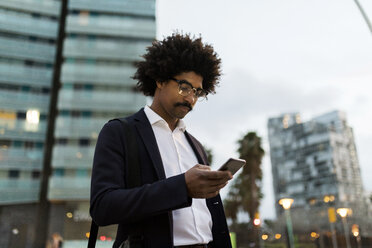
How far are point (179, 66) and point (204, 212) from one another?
0.84 meters

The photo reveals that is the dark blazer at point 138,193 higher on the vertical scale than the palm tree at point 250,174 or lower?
lower

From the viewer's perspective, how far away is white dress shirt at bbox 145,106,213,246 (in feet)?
4.87

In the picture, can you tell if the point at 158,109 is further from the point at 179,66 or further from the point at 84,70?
the point at 84,70

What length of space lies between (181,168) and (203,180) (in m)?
0.50

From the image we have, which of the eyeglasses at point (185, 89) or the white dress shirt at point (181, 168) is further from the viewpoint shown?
the eyeglasses at point (185, 89)

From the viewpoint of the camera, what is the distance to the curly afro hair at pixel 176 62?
1.85 m

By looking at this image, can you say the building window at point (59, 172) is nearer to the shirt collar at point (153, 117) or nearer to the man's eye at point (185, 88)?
the shirt collar at point (153, 117)

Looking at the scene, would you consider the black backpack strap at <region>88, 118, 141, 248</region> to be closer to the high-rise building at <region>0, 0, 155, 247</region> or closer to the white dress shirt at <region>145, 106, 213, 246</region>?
the white dress shirt at <region>145, 106, 213, 246</region>

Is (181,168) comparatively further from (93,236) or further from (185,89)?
(93,236)

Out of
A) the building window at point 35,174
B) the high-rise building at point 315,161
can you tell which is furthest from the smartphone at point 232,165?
the high-rise building at point 315,161

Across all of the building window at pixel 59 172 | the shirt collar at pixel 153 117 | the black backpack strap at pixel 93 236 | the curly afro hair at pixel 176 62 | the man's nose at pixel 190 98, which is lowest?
the black backpack strap at pixel 93 236

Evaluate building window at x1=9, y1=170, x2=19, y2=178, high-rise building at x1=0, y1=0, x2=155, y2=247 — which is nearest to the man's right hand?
high-rise building at x1=0, y1=0, x2=155, y2=247

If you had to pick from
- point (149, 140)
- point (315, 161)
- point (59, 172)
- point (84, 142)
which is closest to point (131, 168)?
point (149, 140)

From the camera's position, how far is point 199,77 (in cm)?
184
